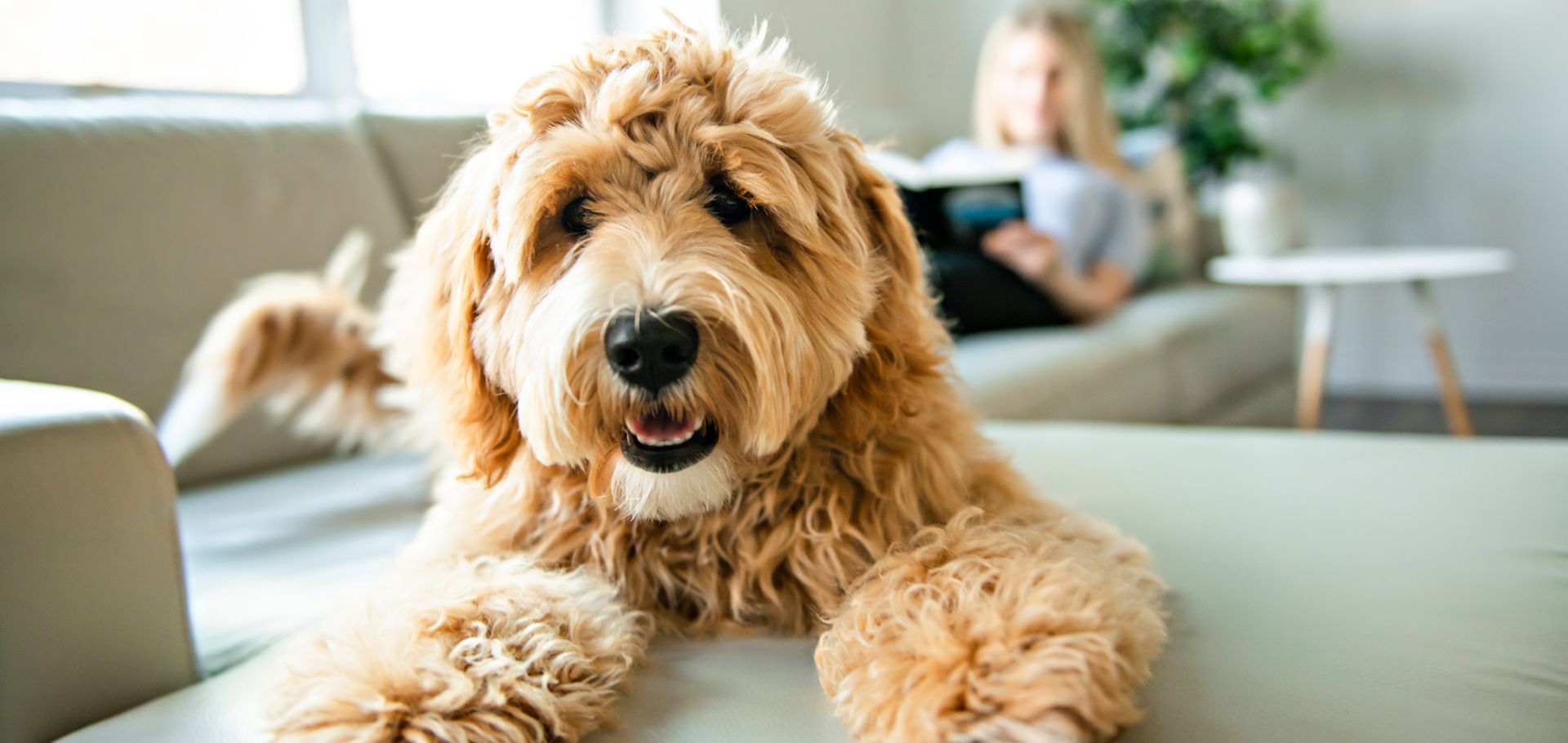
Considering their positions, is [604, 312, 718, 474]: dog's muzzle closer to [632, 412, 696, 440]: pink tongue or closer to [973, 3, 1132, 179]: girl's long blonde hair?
[632, 412, 696, 440]: pink tongue

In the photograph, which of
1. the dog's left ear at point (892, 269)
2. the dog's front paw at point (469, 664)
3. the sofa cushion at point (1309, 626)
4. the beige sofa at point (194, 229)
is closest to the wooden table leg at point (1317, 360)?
the beige sofa at point (194, 229)

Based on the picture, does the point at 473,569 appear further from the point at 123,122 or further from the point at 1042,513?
the point at 123,122

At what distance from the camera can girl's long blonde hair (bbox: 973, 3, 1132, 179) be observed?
169 inches

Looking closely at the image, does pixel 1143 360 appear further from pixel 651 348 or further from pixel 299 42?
pixel 299 42

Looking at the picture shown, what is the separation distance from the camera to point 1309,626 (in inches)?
49.1

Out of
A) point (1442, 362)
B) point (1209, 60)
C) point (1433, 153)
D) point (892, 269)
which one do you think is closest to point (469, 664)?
point (892, 269)

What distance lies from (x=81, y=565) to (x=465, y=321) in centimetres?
49

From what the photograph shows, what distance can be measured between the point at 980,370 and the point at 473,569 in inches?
74.6

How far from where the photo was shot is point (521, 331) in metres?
1.20

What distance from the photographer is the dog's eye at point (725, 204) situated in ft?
4.05

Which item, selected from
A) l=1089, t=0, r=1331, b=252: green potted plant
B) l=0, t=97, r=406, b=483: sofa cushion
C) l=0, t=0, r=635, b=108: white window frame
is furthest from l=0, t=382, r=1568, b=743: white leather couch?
l=1089, t=0, r=1331, b=252: green potted plant

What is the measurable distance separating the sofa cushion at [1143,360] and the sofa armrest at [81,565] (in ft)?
6.05

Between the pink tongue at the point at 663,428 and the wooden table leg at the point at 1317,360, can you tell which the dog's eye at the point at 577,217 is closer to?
the pink tongue at the point at 663,428

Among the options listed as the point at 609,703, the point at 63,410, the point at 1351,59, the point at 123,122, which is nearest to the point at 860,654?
the point at 609,703
